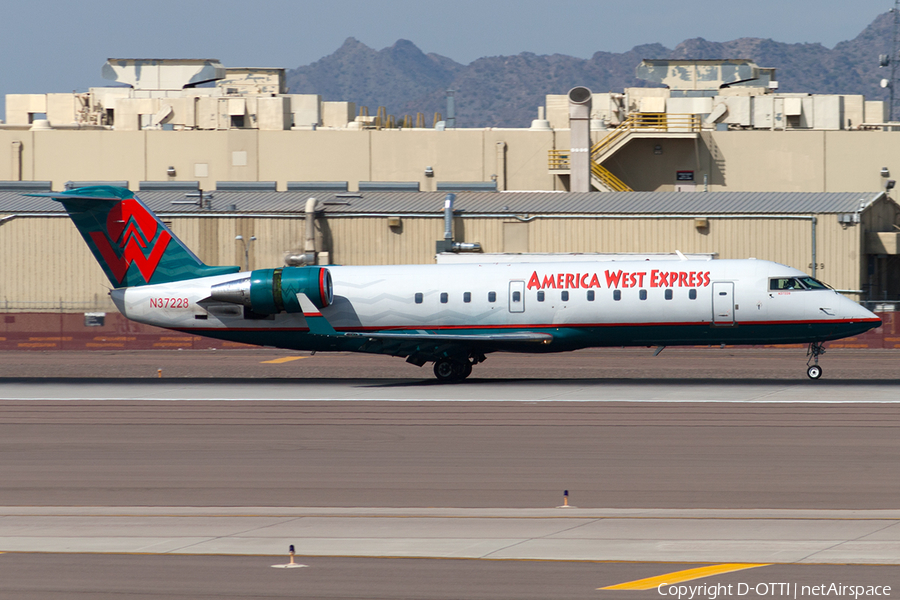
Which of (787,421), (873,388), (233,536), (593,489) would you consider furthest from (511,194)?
(233,536)

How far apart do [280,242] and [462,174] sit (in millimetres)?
16350

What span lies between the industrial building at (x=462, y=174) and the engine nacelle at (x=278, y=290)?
17609 millimetres

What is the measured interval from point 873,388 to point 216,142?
45.6 m

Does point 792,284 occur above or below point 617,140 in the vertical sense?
below

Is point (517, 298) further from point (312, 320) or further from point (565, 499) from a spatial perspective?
point (565, 499)

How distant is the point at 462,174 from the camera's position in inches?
2429

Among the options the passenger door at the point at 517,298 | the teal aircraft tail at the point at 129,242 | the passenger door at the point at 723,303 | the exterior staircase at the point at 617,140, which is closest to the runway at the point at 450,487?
the passenger door at the point at 723,303

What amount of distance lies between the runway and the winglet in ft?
6.95

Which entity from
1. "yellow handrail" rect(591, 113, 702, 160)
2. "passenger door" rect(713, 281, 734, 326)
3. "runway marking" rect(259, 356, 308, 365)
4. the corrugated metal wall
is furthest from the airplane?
"yellow handrail" rect(591, 113, 702, 160)

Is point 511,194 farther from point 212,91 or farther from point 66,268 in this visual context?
point 212,91

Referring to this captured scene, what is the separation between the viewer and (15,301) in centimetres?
4894

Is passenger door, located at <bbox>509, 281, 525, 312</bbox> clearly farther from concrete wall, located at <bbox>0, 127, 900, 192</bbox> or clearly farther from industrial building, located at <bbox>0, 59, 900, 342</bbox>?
concrete wall, located at <bbox>0, 127, 900, 192</bbox>

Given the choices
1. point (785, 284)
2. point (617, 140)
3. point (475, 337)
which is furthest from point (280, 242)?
point (785, 284)

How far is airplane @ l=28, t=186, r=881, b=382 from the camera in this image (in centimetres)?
2905
